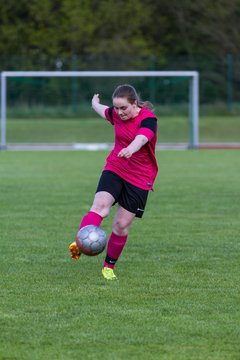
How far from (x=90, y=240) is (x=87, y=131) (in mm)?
22791

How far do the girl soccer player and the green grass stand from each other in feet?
66.8

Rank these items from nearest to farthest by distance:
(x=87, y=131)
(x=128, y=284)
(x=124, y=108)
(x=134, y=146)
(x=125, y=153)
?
(x=125, y=153)
(x=134, y=146)
(x=128, y=284)
(x=124, y=108)
(x=87, y=131)

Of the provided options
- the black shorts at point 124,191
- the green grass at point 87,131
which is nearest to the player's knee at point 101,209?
the black shorts at point 124,191

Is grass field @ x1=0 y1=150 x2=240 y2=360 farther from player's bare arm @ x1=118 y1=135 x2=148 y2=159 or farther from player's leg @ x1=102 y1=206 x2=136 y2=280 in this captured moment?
player's bare arm @ x1=118 y1=135 x2=148 y2=159

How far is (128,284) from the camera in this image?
291 inches

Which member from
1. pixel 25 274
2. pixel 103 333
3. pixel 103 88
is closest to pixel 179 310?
pixel 103 333

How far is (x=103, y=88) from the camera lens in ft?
102

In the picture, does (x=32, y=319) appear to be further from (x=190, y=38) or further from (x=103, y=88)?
(x=190, y=38)

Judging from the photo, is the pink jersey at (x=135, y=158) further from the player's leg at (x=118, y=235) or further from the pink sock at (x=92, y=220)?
the pink sock at (x=92, y=220)

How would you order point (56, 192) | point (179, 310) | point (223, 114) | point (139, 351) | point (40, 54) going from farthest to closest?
point (40, 54) < point (223, 114) < point (56, 192) < point (179, 310) < point (139, 351)

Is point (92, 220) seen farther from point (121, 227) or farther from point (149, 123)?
point (149, 123)

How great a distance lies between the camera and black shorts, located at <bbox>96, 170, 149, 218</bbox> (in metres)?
7.68

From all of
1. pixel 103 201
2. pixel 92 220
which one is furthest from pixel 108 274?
pixel 103 201

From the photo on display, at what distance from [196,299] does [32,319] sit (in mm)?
1270
